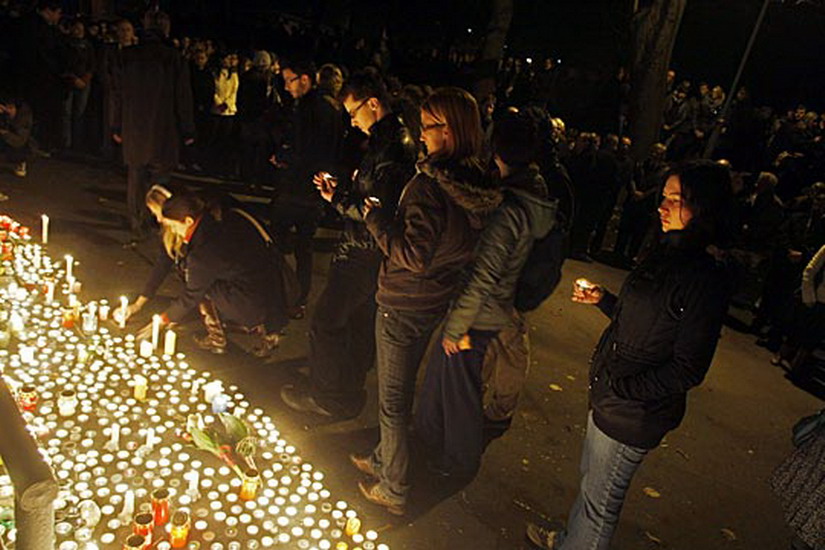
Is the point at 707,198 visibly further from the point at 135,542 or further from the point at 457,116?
the point at 135,542

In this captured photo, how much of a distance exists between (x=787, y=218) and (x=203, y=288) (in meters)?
6.62

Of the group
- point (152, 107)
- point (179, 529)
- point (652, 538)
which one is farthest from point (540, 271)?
point (152, 107)

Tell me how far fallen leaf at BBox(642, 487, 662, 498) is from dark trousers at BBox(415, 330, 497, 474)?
1.18m

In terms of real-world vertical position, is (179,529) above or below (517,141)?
below

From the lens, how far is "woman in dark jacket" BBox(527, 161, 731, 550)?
224 centimetres

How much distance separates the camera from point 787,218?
24.3ft

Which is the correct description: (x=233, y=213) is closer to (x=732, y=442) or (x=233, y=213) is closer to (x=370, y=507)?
(x=370, y=507)

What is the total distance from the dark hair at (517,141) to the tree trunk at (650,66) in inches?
466

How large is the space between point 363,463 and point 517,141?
196cm

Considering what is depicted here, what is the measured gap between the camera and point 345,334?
3.99m

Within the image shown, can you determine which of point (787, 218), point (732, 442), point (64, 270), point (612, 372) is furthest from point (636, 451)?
point (787, 218)

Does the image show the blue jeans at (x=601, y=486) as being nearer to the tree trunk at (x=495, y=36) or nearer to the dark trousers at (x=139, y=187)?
the dark trousers at (x=139, y=187)

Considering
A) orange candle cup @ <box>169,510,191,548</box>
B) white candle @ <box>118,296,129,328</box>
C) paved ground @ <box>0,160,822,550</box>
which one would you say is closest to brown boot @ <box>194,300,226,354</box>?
paved ground @ <box>0,160,822,550</box>

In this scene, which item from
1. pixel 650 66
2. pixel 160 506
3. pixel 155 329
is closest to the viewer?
pixel 160 506
